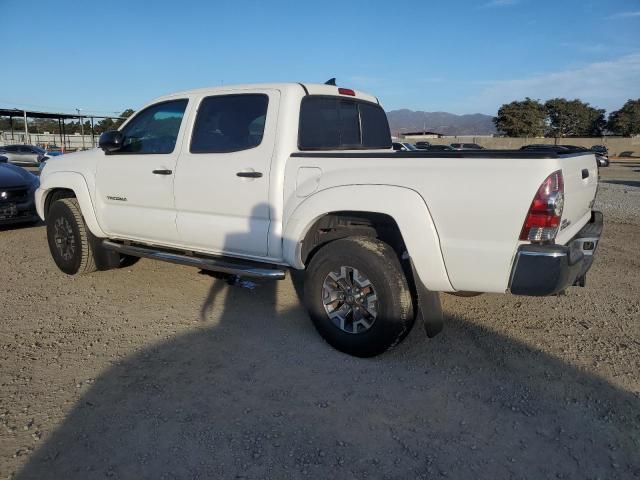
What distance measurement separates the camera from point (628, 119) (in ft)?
224

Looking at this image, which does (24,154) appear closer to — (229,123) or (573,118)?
(229,123)

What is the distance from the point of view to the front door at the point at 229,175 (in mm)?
4109

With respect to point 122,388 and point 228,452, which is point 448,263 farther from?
point 122,388

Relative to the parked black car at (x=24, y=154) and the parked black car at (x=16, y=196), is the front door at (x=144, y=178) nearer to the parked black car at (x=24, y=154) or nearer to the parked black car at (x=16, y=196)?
the parked black car at (x=16, y=196)

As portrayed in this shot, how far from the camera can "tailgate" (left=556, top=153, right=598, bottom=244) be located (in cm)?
324

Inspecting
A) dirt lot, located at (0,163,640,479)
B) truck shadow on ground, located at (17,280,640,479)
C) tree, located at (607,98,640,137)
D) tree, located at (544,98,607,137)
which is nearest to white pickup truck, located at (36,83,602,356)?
truck shadow on ground, located at (17,280,640,479)

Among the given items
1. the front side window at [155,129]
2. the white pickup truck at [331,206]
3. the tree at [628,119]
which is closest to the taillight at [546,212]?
the white pickup truck at [331,206]

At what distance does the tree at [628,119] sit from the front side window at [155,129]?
255ft

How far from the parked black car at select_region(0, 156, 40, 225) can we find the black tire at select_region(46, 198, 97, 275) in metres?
2.60

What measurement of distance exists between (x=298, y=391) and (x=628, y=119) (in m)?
79.3

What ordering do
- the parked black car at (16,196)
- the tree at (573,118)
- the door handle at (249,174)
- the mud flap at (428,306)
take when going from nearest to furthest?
the mud flap at (428,306), the door handle at (249,174), the parked black car at (16,196), the tree at (573,118)

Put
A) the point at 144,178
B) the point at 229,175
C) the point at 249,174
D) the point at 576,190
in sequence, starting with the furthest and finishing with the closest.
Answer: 1. the point at 144,178
2. the point at 229,175
3. the point at 249,174
4. the point at 576,190

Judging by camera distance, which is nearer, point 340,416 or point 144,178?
point 340,416

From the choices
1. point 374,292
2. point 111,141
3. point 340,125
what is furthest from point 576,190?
point 111,141
